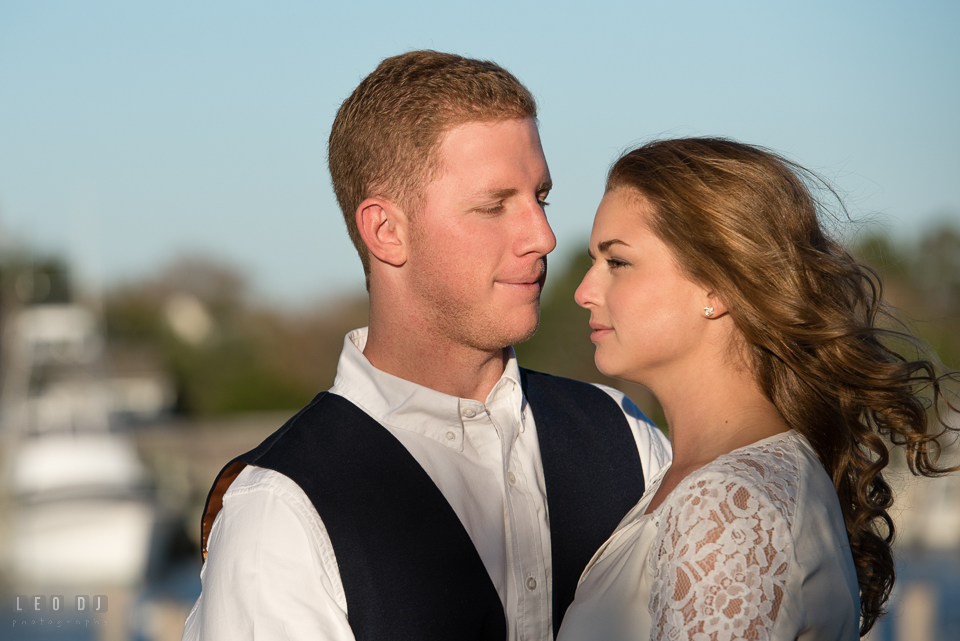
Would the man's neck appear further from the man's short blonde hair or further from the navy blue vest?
the man's short blonde hair

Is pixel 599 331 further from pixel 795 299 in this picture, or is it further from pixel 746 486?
pixel 746 486

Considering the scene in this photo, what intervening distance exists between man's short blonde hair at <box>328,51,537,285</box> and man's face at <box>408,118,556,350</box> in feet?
0.12

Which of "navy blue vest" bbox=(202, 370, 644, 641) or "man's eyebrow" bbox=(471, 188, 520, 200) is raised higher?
"man's eyebrow" bbox=(471, 188, 520, 200)

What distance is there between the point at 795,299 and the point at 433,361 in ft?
2.87

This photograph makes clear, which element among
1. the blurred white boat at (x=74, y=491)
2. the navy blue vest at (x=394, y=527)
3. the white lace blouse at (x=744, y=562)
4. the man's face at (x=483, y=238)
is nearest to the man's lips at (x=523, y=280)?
the man's face at (x=483, y=238)

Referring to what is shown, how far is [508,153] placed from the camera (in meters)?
2.13

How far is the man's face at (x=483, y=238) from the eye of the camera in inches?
83.5

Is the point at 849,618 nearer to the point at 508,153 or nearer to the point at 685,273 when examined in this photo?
the point at 685,273

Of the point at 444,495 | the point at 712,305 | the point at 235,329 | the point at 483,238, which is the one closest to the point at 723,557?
the point at 712,305

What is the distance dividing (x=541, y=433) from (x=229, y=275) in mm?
40589

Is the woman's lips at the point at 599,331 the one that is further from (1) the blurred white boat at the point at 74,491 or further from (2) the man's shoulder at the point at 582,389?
(1) the blurred white boat at the point at 74,491

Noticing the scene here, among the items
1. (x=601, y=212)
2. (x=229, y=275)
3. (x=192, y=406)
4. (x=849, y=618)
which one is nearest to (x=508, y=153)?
(x=601, y=212)

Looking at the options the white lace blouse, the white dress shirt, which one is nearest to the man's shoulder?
the white dress shirt

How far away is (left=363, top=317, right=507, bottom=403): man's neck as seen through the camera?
2.18m
